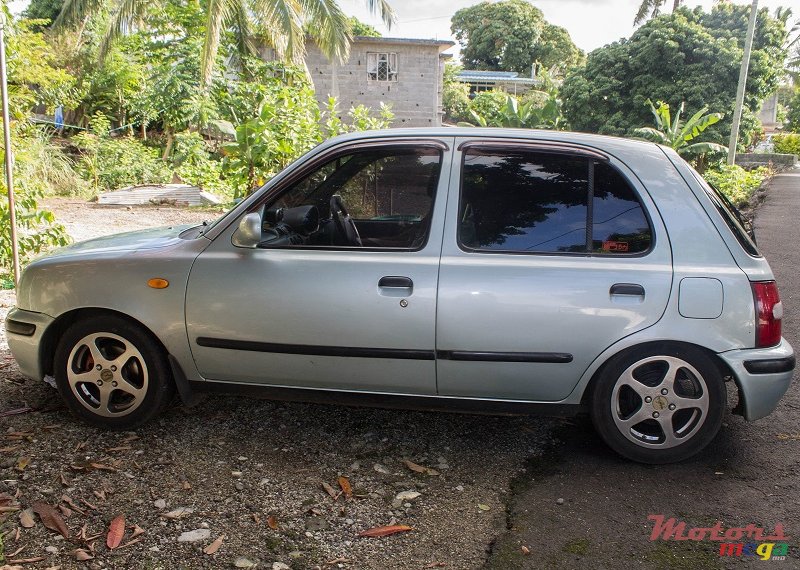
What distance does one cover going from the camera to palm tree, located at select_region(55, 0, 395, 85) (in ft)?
66.9

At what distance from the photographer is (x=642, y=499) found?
11.4 ft

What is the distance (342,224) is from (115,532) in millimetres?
1906

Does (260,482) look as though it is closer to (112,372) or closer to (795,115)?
(112,372)

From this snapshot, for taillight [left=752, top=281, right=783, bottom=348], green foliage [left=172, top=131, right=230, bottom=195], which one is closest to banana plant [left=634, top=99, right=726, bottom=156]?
green foliage [left=172, top=131, right=230, bottom=195]

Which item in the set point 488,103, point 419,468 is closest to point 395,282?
point 419,468

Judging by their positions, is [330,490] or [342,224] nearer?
[330,490]

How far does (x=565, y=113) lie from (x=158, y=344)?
29179mm

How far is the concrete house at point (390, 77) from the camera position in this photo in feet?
115

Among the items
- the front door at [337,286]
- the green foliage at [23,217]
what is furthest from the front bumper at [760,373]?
the green foliage at [23,217]

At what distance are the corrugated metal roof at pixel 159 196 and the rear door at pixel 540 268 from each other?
14871 mm

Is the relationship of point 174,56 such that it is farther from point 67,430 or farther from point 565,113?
point 67,430

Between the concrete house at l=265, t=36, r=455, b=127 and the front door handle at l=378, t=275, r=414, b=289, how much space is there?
3199 centimetres

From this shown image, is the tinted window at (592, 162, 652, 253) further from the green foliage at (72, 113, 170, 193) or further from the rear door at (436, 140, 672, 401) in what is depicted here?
the green foliage at (72, 113, 170, 193)

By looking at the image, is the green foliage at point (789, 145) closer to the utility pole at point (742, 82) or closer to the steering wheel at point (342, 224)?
the utility pole at point (742, 82)
